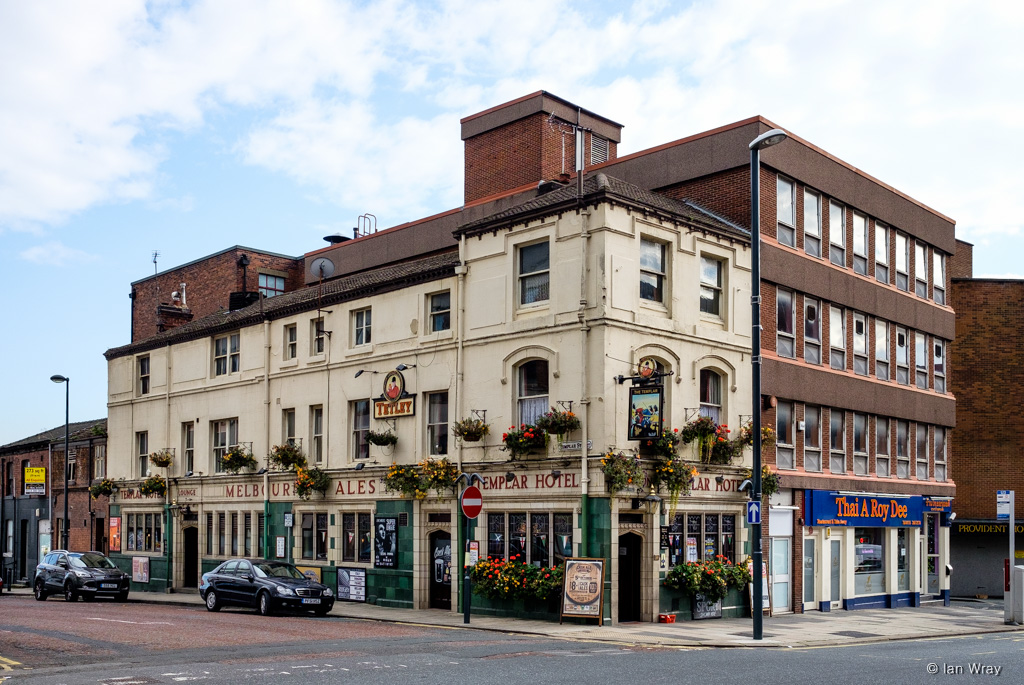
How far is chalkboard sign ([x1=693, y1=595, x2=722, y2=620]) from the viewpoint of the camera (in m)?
25.1

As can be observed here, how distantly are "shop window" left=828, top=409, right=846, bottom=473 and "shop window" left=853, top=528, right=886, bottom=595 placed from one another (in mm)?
1982

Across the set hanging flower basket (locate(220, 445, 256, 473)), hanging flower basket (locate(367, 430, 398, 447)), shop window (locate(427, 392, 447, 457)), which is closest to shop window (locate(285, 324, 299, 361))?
hanging flower basket (locate(220, 445, 256, 473))

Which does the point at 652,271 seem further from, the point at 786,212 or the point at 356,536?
the point at 356,536

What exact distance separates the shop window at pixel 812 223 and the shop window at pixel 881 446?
19.9 ft

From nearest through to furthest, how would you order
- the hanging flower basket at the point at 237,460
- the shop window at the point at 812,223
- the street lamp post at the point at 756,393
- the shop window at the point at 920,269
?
the street lamp post at the point at 756,393 < the shop window at the point at 812,223 < the hanging flower basket at the point at 237,460 < the shop window at the point at 920,269

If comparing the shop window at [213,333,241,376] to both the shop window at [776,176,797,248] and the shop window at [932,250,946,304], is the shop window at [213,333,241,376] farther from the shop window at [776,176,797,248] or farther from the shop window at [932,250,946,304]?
the shop window at [932,250,946,304]

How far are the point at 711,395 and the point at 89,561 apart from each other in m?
19.6

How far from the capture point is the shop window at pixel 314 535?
3142 cm

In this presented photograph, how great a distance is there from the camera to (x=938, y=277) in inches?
1454

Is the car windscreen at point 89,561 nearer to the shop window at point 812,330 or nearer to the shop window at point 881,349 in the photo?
the shop window at point 812,330

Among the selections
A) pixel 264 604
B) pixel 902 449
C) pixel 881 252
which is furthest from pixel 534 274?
pixel 902 449

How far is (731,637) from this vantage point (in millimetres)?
21266

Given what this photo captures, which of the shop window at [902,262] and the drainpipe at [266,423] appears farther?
the shop window at [902,262]

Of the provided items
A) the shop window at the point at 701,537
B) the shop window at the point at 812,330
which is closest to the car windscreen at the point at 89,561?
the shop window at the point at 701,537
